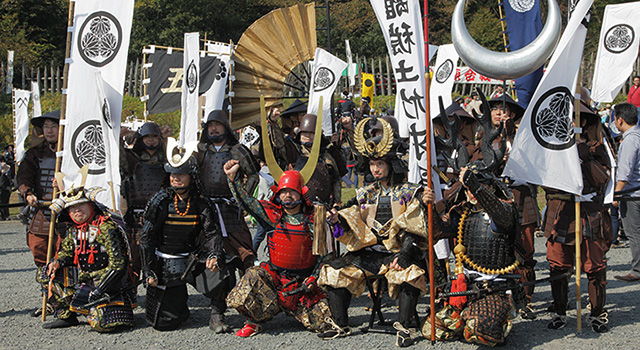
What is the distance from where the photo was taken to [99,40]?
561cm

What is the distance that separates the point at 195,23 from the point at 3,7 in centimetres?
771

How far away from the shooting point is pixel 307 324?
4.99m

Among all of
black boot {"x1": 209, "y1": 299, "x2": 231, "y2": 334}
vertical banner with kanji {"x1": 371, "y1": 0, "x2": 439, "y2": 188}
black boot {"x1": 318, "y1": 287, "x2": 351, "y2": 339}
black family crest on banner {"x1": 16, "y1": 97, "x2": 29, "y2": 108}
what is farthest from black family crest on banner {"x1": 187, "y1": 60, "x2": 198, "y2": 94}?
black family crest on banner {"x1": 16, "y1": 97, "x2": 29, "y2": 108}

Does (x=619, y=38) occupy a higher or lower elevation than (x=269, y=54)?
higher

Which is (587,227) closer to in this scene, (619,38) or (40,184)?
(619,38)

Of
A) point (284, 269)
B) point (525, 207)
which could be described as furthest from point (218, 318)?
point (525, 207)

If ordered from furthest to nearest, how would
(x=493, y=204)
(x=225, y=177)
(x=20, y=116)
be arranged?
(x=20, y=116)
(x=225, y=177)
(x=493, y=204)

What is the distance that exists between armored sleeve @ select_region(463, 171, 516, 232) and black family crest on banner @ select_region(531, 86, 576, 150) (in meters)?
0.68

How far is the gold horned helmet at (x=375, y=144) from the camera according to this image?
4812mm

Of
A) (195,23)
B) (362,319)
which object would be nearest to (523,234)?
(362,319)

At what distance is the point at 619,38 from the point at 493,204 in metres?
5.12

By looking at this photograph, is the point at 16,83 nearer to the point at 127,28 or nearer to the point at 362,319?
the point at 127,28

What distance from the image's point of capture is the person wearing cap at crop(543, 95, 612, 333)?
4.92 m

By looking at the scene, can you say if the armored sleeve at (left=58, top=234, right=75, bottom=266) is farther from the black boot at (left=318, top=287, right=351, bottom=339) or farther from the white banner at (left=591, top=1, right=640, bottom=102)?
the white banner at (left=591, top=1, right=640, bottom=102)
